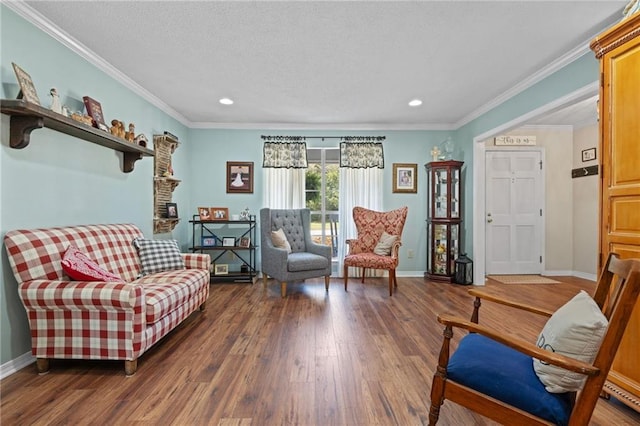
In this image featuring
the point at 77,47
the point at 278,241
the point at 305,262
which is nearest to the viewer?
the point at 77,47

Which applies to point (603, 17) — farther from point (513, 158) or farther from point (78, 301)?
point (78, 301)

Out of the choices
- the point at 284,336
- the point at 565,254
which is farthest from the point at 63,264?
the point at 565,254

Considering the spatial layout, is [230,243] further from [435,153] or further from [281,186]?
[435,153]

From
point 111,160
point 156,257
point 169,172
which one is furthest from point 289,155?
point 156,257

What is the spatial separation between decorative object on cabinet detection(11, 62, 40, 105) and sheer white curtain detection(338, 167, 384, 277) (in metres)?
3.60

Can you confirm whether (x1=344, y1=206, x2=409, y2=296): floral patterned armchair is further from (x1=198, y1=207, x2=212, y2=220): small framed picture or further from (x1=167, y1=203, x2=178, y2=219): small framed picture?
(x1=167, y1=203, x2=178, y2=219): small framed picture

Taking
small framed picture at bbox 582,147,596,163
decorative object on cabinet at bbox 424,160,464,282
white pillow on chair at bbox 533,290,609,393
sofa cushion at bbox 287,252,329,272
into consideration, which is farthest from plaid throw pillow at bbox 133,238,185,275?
small framed picture at bbox 582,147,596,163

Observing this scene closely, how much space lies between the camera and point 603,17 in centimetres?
215

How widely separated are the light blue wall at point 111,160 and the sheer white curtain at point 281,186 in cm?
18

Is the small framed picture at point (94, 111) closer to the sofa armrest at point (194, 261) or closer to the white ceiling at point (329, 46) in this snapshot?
the white ceiling at point (329, 46)

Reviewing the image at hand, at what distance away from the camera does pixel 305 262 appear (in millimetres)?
3775

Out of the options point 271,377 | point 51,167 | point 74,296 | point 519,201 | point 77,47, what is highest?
point 77,47

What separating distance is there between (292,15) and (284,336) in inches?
99.2

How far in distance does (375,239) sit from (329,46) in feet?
9.06
